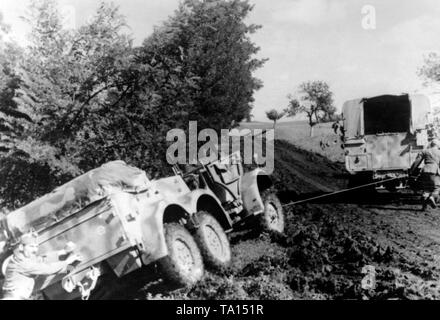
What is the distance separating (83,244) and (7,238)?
0.98 meters

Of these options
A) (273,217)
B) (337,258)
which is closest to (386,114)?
(273,217)

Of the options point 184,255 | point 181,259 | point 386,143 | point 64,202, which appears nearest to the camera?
point 64,202

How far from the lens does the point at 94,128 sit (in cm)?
873

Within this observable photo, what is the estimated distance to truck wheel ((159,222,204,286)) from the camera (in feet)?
18.4

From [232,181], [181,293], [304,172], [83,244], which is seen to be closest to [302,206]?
[232,181]

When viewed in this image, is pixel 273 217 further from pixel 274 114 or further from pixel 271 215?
pixel 274 114

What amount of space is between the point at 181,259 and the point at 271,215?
332 cm

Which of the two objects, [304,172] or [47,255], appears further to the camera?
[304,172]

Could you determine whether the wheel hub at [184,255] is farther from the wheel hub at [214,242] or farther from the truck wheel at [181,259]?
the wheel hub at [214,242]

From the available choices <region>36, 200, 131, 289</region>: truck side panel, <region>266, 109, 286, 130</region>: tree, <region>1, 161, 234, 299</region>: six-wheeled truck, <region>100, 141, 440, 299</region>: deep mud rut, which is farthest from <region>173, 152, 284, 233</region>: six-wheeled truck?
<region>266, 109, 286, 130</region>: tree

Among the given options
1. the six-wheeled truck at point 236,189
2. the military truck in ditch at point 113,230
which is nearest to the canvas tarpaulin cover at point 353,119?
the six-wheeled truck at point 236,189

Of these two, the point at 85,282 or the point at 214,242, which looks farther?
the point at 214,242

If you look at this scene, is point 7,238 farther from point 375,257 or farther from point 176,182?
point 375,257

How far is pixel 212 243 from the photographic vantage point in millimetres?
6809
